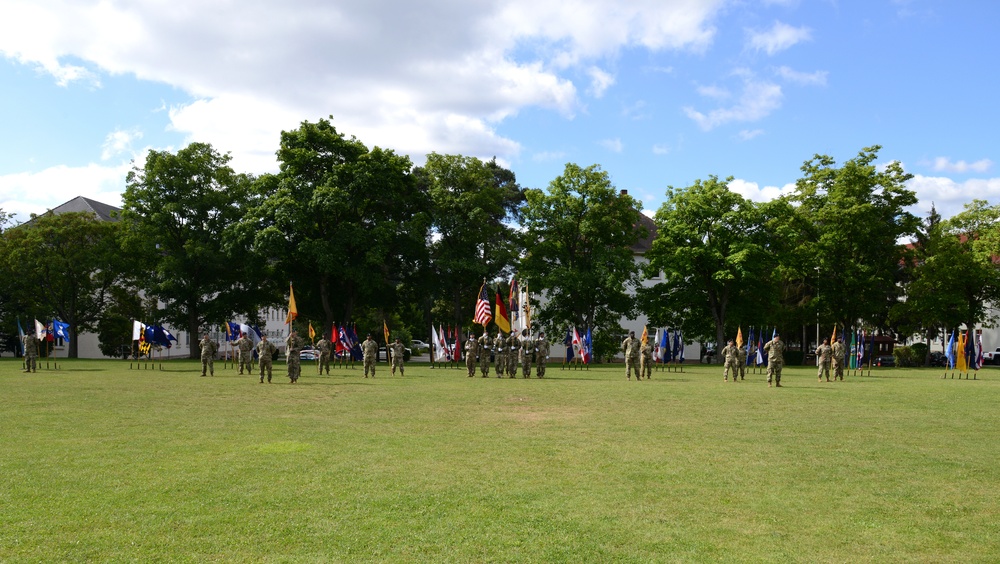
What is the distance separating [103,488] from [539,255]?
162 ft

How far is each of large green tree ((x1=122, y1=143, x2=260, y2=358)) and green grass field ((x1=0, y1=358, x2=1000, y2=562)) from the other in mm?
36027

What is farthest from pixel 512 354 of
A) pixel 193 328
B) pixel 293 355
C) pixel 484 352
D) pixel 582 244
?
pixel 193 328

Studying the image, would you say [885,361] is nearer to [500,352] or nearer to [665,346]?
[665,346]

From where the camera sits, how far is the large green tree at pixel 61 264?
5606 cm

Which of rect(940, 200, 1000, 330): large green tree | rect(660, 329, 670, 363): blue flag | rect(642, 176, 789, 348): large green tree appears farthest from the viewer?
rect(940, 200, 1000, 330): large green tree

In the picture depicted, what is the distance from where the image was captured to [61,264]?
56.4m

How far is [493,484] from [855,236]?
5459cm

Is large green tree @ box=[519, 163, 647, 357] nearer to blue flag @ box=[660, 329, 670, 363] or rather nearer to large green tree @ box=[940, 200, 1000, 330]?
blue flag @ box=[660, 329, 670, 363]

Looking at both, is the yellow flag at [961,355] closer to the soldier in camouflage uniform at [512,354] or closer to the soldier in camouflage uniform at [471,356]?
the soldier in camouflage uniform at [512,354]

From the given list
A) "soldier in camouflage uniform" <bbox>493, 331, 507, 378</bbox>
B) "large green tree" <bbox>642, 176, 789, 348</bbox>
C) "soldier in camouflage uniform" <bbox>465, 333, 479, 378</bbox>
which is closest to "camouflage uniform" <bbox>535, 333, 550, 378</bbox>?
Answer: "soldier in camouflage uniform" <bbox>493, 331, 507, 378</bbox>

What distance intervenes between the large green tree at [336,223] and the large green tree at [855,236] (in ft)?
91.7

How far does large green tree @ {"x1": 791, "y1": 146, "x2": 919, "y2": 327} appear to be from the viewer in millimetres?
57625

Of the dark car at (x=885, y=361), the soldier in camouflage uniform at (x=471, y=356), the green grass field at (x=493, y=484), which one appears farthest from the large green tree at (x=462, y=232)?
the green grass field at (x=493, y=484)

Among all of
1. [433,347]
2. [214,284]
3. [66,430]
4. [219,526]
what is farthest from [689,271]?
[219,526]
